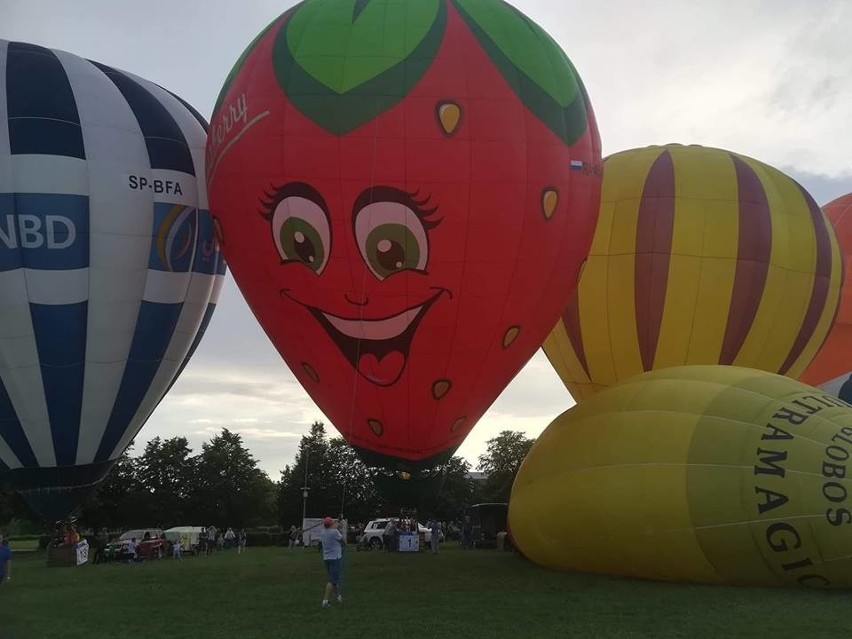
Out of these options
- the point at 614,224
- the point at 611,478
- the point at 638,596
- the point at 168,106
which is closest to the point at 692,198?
the point at 614,224

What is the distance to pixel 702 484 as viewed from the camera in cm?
865

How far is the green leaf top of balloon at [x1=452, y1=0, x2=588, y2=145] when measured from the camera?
1008 cm

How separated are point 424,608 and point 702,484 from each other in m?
2.88

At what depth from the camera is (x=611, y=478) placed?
9352 mm

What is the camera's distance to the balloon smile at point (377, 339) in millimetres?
9711

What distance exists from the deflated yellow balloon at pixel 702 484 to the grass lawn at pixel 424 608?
10.5 inches

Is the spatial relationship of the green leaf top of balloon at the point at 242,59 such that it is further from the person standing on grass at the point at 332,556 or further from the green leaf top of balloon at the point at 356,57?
the person standing on grass at the point at 332,556

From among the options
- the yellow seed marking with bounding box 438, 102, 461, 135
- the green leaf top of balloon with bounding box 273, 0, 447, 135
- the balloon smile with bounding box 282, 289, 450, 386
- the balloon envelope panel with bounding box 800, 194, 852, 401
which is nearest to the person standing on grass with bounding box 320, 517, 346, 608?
the balloon smile with bounding box 282, 289, 450, 386

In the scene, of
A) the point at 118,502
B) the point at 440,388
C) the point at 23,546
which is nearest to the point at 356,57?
the point at 440,388

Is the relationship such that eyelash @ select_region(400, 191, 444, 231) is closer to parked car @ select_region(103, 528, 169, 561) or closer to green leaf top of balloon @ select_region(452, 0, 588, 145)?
green leaf top of balloon @ select_region(452, 0, 588, 145)

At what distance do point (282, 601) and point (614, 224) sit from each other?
7693 mm

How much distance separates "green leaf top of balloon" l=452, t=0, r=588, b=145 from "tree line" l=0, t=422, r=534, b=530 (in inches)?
1271

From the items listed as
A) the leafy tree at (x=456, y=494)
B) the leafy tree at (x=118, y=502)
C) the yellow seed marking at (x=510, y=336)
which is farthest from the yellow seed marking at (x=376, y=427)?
the leafy tree at (x=456, y=494)

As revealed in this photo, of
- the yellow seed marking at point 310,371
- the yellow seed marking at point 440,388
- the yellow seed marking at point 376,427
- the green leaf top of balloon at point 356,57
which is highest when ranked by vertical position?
the green leaf top of balloon at point 356,57
